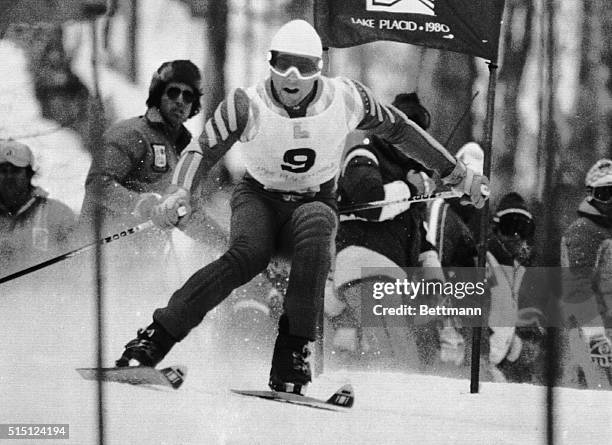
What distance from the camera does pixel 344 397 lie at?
18.1 ft

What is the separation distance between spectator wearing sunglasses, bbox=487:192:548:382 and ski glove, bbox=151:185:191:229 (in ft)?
4.54

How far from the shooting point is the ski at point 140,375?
215 inches

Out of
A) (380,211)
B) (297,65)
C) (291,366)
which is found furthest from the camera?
(380,211)

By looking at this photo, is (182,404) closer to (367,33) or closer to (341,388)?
→ (341,388)

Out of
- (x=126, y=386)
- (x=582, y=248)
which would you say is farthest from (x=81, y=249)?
(x=582, y=248)

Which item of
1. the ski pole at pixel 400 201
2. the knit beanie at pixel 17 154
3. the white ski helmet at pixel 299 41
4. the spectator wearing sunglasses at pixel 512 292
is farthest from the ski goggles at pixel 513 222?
the knit beanie at pixel 17 154

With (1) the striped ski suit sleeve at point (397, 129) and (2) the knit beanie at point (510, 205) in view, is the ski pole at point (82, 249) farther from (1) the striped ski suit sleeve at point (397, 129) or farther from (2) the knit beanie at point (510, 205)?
(2) the knit beanie at point (510, 205)

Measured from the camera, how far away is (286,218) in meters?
5.49

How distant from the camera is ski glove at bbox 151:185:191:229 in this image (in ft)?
17.7

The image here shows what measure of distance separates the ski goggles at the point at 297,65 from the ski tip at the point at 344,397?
1384 millimetres

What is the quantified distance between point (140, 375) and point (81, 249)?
613 millimetres

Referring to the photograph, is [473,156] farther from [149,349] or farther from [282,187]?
[149,349]

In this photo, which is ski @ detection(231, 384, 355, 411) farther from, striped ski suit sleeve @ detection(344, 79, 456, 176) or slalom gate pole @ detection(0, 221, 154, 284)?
striped ski suit sleeve @ detection(344, 79, 456, 176)

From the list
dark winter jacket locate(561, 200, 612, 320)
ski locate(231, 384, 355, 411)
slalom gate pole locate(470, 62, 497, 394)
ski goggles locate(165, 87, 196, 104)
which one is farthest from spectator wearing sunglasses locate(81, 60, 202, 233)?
dark winter jacket locate(561, 200, 612, 320)
